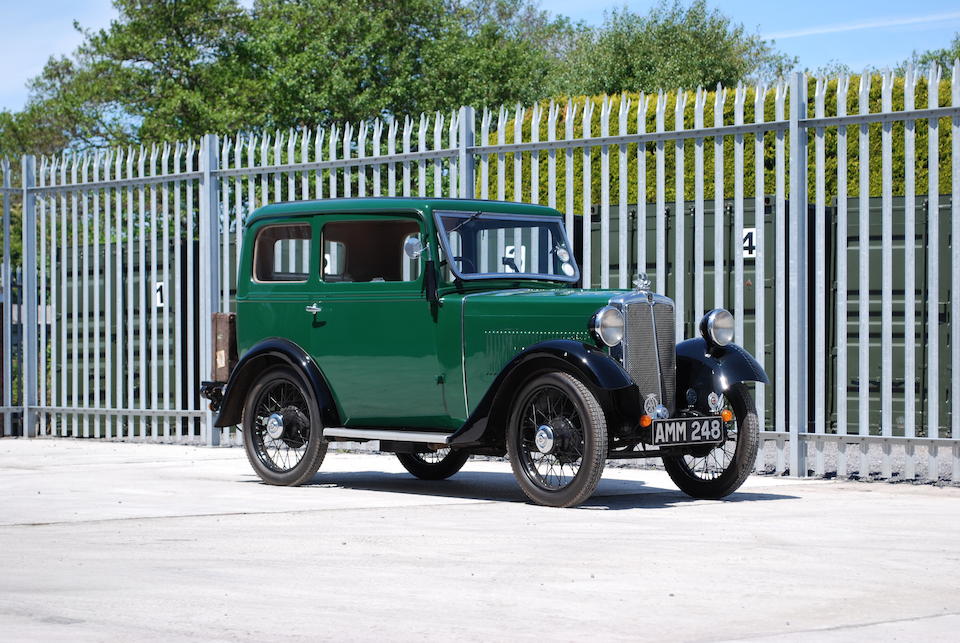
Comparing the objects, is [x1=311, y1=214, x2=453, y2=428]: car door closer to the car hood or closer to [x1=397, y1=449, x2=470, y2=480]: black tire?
the car hood

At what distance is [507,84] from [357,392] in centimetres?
3184

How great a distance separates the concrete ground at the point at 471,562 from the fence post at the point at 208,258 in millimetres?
3815

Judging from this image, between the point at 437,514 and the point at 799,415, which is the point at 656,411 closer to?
the point at 437,514

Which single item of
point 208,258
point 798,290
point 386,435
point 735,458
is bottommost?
point 735,458

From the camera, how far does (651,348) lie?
8.42m

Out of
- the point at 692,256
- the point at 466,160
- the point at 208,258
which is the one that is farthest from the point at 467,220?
the point at 208,258

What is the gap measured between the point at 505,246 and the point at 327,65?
2987 cm

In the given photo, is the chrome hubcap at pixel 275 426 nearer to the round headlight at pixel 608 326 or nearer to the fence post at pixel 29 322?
the round headlight at pixel 608 326

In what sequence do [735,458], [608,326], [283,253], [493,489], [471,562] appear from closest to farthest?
[471,562] → [608,326] → [735,458] → [493,489] → [283,253]

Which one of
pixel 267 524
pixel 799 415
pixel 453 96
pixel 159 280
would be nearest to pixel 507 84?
pixel 453 96

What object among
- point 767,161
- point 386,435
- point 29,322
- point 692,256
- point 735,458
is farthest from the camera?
point 767,161

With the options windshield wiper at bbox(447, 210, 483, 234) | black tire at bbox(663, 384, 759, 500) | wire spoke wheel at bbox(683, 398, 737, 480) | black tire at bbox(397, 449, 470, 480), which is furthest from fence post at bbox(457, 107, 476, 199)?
black tire at bbox(663, 384, 759, 500)

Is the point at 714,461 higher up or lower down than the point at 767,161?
lower down

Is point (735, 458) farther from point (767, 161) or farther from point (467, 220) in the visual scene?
point (767, 161)
